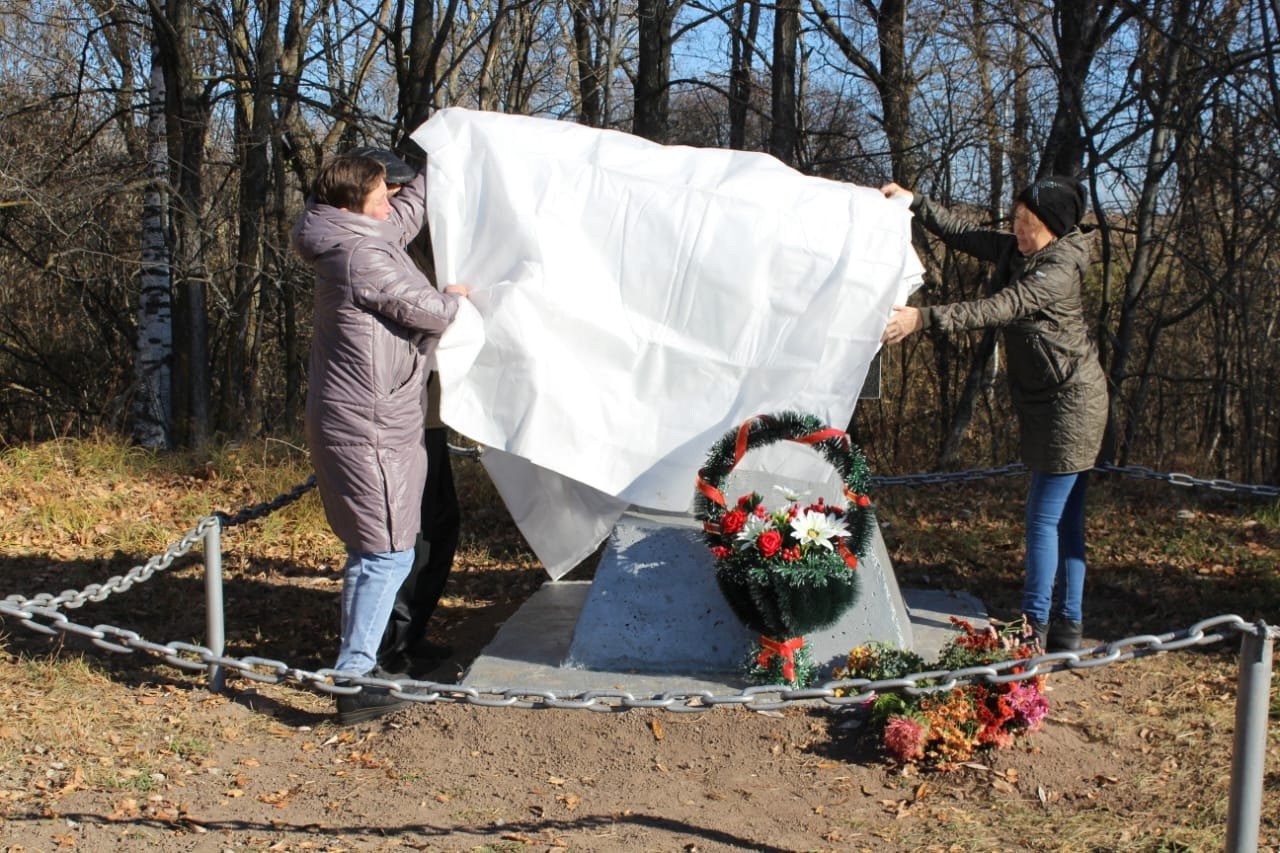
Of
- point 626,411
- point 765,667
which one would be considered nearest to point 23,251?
point 626,411

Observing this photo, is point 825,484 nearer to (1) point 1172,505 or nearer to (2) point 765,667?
(2) point 765,667

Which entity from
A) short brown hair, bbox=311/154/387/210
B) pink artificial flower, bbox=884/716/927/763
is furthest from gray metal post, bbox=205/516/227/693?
pink artificial flower, bbox=884/716/927/763

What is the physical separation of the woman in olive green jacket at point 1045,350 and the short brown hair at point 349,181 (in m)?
2.06

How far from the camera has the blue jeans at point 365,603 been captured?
4668mm

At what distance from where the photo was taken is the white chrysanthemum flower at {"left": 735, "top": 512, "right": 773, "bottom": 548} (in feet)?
15.1

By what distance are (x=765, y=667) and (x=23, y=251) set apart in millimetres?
9786

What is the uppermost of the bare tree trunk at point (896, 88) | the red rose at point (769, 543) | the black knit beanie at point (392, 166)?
the bare tree trunk at point (896, 88)

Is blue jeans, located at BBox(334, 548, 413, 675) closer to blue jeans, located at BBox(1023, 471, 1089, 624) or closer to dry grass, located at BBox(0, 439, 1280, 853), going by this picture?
dry grass, located at BBox(0, 439, 1280, 853)

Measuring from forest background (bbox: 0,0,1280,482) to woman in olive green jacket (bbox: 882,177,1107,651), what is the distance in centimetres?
427

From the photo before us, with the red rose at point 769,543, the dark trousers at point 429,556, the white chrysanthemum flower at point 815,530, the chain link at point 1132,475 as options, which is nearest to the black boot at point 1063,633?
the chain link at point 1132,475

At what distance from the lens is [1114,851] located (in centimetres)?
366

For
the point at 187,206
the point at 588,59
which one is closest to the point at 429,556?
the point at 187,206

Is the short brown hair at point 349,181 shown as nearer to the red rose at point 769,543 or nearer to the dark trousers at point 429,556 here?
the dark trousers at point 429,556

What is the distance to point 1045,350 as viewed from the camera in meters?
4.92
